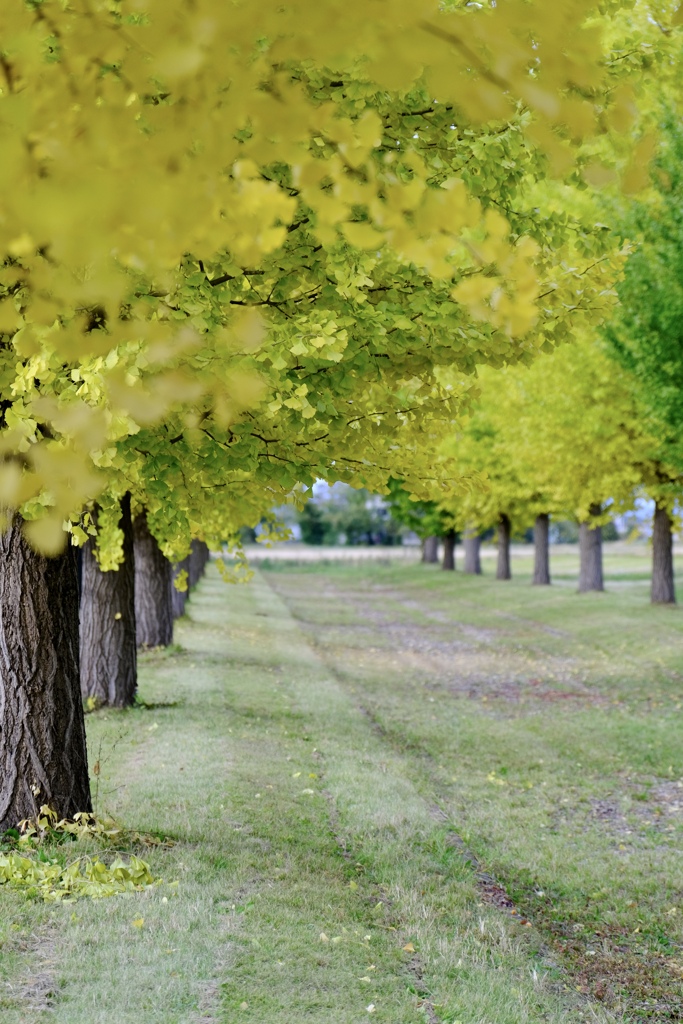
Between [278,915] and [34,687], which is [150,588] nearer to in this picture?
[34,687]

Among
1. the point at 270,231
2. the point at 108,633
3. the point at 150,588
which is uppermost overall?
the point at 270,231

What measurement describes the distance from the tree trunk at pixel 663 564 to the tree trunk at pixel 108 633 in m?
15.5

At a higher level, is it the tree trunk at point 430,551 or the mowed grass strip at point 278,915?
the tree trunk at point 430,551

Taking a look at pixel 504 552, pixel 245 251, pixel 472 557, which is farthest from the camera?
pixel 472 557

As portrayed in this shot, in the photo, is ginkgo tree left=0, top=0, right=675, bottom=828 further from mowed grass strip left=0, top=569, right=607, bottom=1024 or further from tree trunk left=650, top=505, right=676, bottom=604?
tree trunk left=650, top=505, right=676, bottom=604

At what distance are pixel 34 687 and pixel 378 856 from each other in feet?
8.79

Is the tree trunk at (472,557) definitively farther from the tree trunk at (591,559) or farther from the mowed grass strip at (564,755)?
the mowed grass strip at (564,755)

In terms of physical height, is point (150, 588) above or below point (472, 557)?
above

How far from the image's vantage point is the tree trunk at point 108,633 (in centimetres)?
1216

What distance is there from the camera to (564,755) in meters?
11.0

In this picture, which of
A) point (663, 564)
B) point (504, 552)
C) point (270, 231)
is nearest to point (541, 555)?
point (504, 552)

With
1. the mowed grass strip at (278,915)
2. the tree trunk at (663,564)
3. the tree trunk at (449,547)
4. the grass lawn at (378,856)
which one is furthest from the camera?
the tree trunk at (449,547)

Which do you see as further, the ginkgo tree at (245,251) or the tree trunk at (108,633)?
the tree trunk at (108,633)

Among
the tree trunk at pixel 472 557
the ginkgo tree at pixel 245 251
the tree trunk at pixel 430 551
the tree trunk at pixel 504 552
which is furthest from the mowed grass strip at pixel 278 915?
the tree trunk at pixel 430 551
